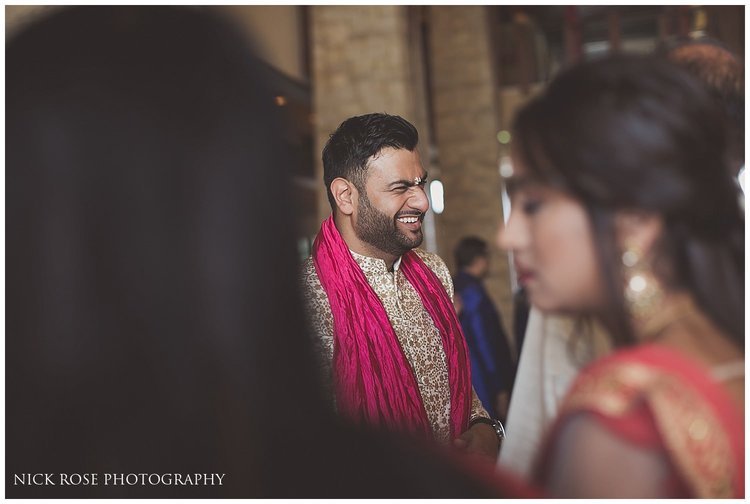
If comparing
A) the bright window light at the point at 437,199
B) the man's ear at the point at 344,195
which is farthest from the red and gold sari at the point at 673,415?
the bright window light at the point at 437,199

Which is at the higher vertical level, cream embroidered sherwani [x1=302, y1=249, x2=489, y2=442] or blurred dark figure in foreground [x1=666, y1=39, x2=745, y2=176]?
blurred dark figure in foreground [x1=666, y1=39, x2=745, y2=176]

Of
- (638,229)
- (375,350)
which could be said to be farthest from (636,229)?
(375,350)

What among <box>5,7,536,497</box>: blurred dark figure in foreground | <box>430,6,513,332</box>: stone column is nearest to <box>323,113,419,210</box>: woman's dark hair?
<box>5,7,536,497</box>: blurred dark figure in foreground

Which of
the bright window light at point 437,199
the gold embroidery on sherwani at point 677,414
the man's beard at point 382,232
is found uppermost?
the bright window light at point 437,199

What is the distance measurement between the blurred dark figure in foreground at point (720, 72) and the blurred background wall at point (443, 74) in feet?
3.84

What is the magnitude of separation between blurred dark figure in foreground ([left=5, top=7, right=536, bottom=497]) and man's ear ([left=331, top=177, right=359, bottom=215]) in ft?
4.76

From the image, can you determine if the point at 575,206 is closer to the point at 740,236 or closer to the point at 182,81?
the point at 740,236

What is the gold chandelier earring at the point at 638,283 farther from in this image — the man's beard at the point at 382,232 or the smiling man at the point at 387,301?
the man's beard at the point at 382,232

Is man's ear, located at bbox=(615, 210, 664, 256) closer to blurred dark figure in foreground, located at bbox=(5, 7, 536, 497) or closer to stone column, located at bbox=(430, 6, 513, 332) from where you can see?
blurred dark figure in foreground, located at bbox=(5, 7, 536, 497)

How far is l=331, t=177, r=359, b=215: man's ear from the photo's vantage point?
2.23 metres

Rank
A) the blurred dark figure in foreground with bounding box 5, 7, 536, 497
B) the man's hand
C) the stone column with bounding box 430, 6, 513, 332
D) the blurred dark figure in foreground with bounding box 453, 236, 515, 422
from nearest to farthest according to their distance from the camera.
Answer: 1. the blurred dark figure in foreground with bounding box 5, 7, 536, 497
2. the man's hand
3. the blurred dark figure in foreground with bounding box 453, 236, 515, 422
4. the stone column with bounding box 430, 6, 513, 332

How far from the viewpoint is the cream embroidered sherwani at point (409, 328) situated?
2045 mm

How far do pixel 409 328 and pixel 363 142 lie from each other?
53 cm

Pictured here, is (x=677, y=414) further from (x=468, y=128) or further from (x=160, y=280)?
(x=468, y=128)
